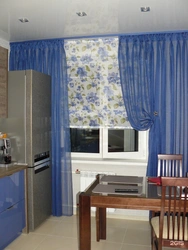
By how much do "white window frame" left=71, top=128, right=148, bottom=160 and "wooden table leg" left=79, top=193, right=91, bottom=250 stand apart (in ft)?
5.41

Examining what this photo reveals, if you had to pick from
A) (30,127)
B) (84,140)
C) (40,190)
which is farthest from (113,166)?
(30,127)

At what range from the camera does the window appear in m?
4.05

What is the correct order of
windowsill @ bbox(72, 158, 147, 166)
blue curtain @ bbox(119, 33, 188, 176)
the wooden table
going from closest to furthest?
the wooden table
blue curtain @ bbox(119, 33, 188, 176)
windowsill @ bbox(72, 158, 147, 166)

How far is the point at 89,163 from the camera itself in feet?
13.7

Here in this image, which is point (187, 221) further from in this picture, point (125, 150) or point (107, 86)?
point (107, 86)

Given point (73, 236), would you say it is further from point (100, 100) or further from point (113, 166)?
point (100, 100)

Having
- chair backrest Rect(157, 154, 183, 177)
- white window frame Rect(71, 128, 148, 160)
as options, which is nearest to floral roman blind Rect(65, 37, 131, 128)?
white window frame Rect(71, 128, 148, 160)

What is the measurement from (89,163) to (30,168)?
0.92 meters

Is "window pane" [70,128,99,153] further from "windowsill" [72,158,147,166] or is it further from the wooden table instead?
the wooden table

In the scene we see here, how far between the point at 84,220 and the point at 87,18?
2.13 m

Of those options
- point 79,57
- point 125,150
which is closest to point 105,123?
point 125,150

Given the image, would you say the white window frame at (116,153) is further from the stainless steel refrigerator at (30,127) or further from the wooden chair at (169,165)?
the stainless steel refrigerator at (30,127)

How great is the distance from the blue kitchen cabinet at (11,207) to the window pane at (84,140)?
111 centimetres

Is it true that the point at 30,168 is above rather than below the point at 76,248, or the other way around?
above
